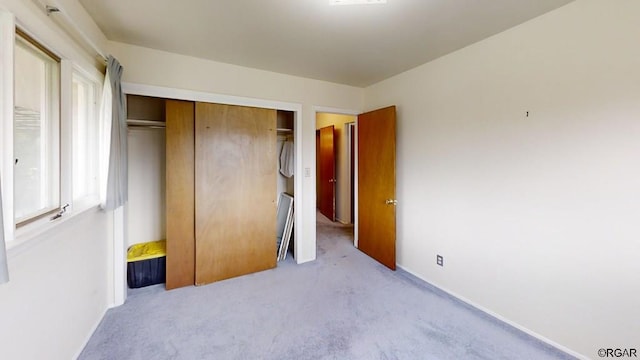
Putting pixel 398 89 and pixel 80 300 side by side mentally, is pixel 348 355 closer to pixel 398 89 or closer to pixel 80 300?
pixel 80 300

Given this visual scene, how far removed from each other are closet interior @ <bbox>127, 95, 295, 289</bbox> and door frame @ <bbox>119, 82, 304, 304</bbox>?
2.8 inches

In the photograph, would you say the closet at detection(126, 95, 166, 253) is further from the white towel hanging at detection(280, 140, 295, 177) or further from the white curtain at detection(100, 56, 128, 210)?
the white towel hanging at detection(280, 140, 295, 177)

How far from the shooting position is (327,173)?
20.8 ft

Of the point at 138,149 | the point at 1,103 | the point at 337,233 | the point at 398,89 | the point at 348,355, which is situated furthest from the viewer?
the point at 337,233

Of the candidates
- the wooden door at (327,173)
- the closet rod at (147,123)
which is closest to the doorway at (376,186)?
the wooden door at (327,173)

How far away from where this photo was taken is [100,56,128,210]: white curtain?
203cm

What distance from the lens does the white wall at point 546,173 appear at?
1616 mm

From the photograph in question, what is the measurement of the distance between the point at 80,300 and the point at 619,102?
3.82 meters

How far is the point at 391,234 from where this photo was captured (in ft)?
10.6

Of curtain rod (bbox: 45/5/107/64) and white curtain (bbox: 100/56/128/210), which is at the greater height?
curtain rod (bbox: 45/5/107/64)

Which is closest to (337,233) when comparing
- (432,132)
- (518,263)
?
(432,132)

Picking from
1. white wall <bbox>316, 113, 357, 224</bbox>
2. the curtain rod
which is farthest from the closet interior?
white wall <bbox>316, 113, 357, 224</bbox>

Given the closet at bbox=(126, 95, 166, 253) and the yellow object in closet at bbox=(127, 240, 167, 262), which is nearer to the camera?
the yellow object in closet at bbox=(127, 240, 167, 262)

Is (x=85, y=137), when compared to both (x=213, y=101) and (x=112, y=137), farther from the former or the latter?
(x=213, y=101)
